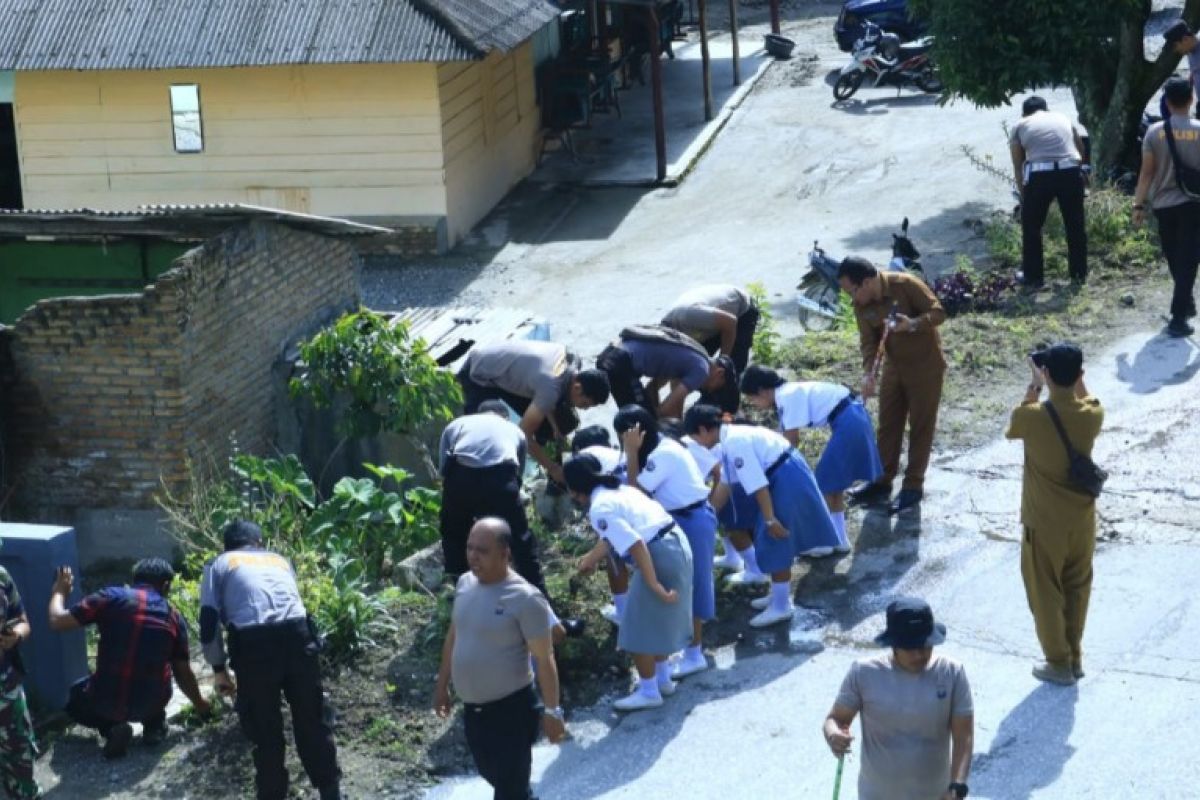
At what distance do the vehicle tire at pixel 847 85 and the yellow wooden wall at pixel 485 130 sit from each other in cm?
494

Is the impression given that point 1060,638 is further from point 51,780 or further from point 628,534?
point 51,780

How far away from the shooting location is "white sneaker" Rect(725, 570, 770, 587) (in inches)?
397

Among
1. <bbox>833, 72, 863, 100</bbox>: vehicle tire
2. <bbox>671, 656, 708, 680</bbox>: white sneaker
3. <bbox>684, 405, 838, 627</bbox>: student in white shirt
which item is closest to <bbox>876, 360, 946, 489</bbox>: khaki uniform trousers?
<bbox>684, 405, 838, 627</bbox>: student in white shirt

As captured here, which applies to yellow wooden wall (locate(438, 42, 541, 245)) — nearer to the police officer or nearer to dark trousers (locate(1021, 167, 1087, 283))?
dark trousers (locate(1021, 167, 1087, 283))

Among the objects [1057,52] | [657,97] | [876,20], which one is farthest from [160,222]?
[876,20]

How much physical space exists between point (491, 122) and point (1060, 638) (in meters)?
15.2

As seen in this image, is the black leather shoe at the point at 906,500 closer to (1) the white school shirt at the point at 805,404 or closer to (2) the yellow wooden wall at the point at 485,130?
(1) the white school shirt at the point at 805,404

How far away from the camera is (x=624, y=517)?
8.65 metres

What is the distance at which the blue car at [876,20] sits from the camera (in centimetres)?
2962

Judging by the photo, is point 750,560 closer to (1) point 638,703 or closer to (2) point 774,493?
(2) point 774,493

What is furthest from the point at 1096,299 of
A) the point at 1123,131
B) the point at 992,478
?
the point at 1123,131

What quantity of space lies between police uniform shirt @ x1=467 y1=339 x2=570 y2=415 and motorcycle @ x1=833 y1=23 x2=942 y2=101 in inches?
661

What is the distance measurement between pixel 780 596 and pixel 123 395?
5.41 metres

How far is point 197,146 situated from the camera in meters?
21.4
